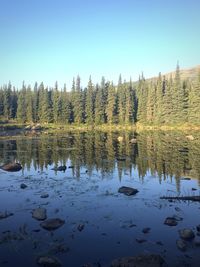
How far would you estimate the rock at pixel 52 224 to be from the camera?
18094 millimetres

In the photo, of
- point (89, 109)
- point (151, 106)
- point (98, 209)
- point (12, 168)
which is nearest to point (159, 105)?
point (151, 106)

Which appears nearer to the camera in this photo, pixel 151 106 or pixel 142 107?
pixel 151 106

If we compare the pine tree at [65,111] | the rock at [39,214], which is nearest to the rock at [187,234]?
the rock at [39,214]

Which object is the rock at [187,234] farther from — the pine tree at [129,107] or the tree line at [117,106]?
the pine tree at [129,107]

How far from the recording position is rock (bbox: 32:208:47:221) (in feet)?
64.1

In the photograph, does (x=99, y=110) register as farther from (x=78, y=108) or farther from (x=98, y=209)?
(x=98, y=209)

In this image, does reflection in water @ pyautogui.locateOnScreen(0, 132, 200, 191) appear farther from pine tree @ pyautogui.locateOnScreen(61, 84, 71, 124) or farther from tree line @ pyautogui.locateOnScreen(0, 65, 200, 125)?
pine tree @ pyautogui.locateOnScreen(61, 84, 71, 124)

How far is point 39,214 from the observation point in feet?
64.9

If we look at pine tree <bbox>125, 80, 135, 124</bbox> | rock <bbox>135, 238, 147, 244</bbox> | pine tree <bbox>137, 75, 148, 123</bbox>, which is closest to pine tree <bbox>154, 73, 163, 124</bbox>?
pine tree <bbox>137, 75, 148, 123</bbox>

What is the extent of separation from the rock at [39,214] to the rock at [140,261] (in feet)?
24.3

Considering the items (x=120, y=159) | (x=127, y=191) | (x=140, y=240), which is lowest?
(x=140, y=240)

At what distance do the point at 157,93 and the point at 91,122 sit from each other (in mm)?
27553

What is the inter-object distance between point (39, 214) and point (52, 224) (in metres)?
1.85

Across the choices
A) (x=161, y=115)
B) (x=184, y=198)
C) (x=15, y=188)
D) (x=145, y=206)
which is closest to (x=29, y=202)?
(x=15, y=188)
